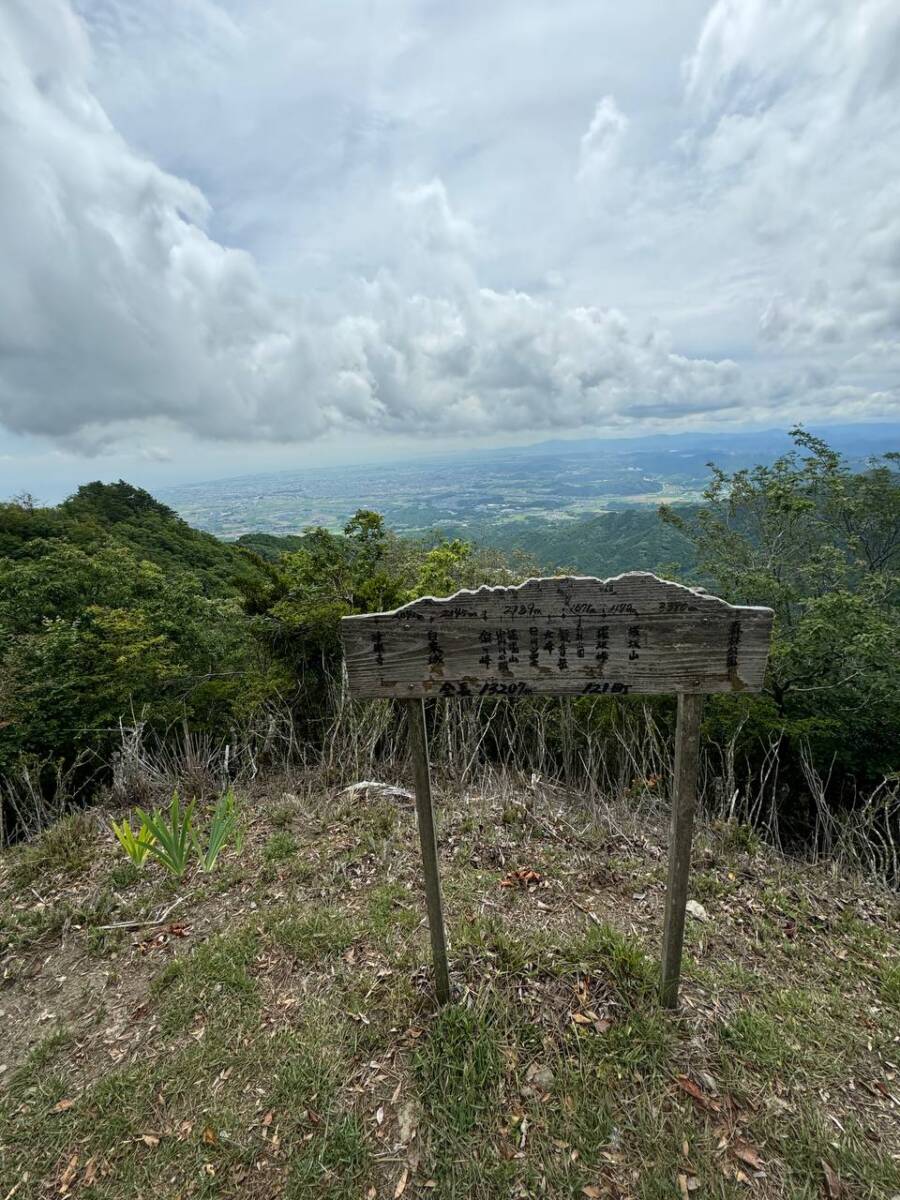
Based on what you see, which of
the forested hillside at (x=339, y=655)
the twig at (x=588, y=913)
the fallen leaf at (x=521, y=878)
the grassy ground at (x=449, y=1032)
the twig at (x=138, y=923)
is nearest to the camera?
the grassy ground at (x=449, y=1032)

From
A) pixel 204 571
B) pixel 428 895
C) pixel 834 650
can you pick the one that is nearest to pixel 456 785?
pixel 428 895

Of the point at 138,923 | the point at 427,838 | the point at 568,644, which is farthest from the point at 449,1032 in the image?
the point at 138,923

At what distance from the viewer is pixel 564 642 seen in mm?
2127

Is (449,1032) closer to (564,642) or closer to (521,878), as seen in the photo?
(521,878)

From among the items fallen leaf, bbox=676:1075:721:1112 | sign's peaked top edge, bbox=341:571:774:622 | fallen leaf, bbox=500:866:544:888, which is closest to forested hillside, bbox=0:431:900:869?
fallen leaf, bbox=500:866:544:888

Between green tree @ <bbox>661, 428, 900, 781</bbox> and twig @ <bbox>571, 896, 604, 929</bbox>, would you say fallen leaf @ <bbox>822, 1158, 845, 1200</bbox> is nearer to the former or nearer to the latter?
twig @ <bbox>571, 896, 604, 929</bbox>

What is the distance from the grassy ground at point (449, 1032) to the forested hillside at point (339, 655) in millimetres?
1407

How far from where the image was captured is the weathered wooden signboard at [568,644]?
81.9 inches

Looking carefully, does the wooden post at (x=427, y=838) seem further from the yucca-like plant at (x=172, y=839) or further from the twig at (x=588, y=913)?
the yucca-like plant at (x=172, y=839)

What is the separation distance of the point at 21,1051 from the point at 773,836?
5.60m

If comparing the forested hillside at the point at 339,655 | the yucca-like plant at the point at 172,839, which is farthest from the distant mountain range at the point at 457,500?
the yucca-like plant at the point at 172,839

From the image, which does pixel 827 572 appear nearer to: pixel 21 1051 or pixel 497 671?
pixel 497 671

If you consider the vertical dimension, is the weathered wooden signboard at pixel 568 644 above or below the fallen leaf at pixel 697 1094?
above

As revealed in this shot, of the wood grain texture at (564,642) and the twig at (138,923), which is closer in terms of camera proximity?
the wood grain texture at (564,642)
